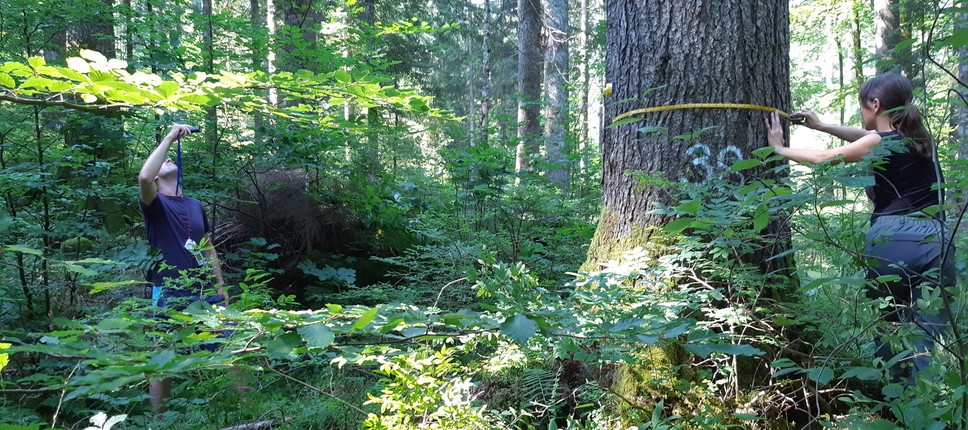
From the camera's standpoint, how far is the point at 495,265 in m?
2.62

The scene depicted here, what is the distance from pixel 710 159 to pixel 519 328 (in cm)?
205

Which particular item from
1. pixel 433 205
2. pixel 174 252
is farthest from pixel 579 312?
pixel 433 205

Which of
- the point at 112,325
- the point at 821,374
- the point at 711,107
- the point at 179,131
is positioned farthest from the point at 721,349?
the point at 179,131

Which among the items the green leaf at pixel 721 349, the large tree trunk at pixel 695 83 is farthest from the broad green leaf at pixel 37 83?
the large tree trunk at pixel 695 83

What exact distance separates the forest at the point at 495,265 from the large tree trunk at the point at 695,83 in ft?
0.04

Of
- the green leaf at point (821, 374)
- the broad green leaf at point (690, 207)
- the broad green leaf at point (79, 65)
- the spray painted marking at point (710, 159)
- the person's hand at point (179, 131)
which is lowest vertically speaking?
the green leaf at point (821, 374)

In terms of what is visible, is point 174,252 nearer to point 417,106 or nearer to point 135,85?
point 135,85

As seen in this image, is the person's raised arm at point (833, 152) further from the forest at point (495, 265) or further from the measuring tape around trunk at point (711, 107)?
the measuring tape around trunk at point (711, 107)

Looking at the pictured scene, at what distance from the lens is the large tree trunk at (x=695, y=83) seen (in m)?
2.88

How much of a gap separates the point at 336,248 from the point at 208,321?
15.5 ft

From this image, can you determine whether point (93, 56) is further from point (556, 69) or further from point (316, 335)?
point (556, 69)

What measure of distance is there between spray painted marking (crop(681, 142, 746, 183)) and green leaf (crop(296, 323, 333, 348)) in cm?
219

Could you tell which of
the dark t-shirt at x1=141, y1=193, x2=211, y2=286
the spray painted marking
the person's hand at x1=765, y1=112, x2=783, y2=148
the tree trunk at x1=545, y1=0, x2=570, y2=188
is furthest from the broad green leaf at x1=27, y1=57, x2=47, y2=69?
the tree trunk at x1=545, y1=0, x2=570, y2=188

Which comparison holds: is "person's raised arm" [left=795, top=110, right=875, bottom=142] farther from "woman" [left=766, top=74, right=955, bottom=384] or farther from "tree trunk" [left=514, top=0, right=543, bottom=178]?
"tree trunk" [left=514, top=0, right=543, bottom=178]
